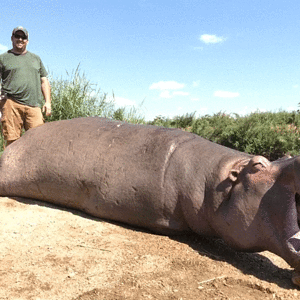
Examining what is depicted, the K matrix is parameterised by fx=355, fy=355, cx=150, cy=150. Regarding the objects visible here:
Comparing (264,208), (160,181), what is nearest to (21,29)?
(160,181)

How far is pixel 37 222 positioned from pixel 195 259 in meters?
1.61

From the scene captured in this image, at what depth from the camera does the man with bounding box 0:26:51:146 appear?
5.25 meters

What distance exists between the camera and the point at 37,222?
3.42 metres

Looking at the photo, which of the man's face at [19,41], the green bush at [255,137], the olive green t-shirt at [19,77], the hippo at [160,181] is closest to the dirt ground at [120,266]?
the hippo at [160,181]

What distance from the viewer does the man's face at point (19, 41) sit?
17.2ft

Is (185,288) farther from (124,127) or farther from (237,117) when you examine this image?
(237,117)

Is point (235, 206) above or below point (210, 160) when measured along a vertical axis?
below

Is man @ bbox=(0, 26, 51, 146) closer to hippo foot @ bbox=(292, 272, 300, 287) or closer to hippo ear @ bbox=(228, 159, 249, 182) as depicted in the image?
hippo ear @ bbox=(228, 159, 249, 182)

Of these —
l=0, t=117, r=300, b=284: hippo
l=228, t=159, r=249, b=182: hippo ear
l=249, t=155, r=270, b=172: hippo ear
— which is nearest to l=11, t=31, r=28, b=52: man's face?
l=0, t=117, r=300, b=284: hippo

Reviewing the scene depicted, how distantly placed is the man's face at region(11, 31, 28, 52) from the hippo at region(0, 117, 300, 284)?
1.71m

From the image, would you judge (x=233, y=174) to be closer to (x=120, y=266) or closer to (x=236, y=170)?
(x=236, y=170)

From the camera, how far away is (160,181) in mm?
3102

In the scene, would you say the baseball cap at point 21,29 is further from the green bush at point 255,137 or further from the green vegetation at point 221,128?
the green bush at point 255,137

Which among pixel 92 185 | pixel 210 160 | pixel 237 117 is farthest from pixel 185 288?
pixel 237 117
